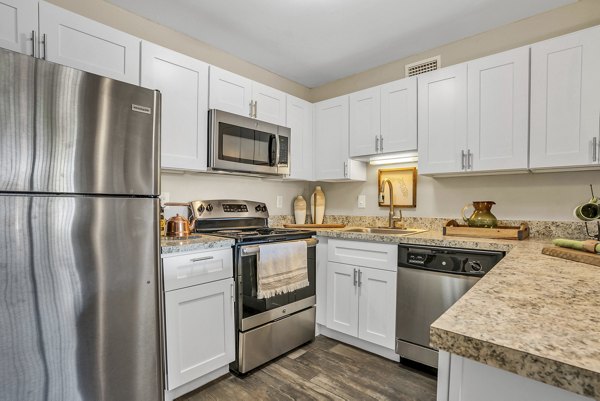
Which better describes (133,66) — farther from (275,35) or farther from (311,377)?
(311,377)

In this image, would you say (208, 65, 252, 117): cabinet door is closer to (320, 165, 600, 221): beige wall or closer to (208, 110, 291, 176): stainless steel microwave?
(208, 110, 291, 176): stainless steel microwave

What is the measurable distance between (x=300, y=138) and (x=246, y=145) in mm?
707

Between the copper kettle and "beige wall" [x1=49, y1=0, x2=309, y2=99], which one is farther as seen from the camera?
the copper kettle

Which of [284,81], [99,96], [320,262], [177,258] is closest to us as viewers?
[99,96]

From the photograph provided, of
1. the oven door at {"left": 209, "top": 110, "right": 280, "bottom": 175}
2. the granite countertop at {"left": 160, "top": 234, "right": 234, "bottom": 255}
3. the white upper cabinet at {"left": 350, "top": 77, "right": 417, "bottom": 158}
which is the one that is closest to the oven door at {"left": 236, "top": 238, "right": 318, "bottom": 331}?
the granite countertop at {"left": 160, "top": 234, "right": 234, "bottom": 255}

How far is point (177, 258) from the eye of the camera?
1693mm

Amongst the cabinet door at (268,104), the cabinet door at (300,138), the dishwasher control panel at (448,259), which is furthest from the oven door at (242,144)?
the dishwasher control panel at (448,259)

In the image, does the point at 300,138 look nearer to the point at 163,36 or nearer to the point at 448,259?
the point at 163,36

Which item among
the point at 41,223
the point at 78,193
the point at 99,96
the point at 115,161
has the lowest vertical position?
the point at 41,223

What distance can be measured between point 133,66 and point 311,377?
2.18 m

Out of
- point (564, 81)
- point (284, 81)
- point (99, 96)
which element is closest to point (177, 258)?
point (99, 96)

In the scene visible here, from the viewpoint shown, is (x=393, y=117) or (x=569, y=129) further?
(x=393, y=117)

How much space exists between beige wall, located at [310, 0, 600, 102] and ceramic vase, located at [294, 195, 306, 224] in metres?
1.29

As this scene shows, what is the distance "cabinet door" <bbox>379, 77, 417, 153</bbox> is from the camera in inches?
95.1
